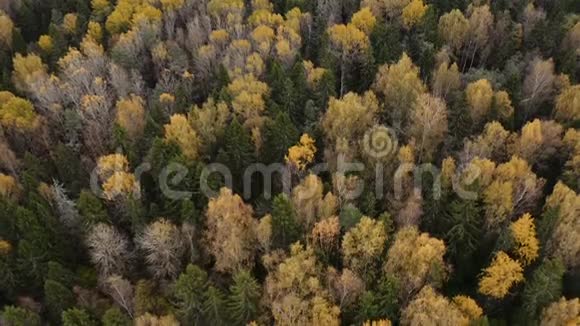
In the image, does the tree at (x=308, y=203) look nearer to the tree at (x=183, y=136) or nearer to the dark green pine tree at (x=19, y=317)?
the tree at (x=183, y=136)

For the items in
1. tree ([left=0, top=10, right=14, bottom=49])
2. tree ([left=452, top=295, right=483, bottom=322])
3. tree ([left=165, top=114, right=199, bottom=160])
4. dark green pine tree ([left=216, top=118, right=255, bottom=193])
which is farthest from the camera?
tree ([left=0, top=10, right=14, bottom=49])

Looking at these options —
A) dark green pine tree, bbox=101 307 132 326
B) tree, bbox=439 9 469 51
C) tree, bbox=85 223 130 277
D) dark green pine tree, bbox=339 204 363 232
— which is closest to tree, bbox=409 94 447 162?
dark green pine tree, bbox=339 204 363 232

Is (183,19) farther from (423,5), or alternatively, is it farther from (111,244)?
(111,244)

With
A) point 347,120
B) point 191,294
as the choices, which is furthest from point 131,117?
point 191,294

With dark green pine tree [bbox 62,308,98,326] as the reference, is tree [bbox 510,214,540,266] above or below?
above

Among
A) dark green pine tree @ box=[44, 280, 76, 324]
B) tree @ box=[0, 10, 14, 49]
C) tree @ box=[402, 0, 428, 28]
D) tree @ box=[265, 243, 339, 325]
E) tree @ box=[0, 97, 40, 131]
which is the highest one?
tree @ box=[402, 0, 428, 28]

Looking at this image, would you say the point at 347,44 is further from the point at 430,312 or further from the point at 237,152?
the point at 430,312

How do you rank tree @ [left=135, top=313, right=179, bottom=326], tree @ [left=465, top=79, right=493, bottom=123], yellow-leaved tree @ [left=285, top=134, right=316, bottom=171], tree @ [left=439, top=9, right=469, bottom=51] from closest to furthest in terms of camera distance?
tree @ [left=135, top=313, right=179, bottom=326]
yellow-leaved tree @ [left=285, top=134, right=316, bottom=171]
tree @ [left=465, top=79, right=493, bottom=123]
tree @ [left=439, top=9, right=469, bottom=51]

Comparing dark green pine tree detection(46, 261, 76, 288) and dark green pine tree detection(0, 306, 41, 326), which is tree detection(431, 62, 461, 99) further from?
dark green pine tree detection(0, 306, 41, 326)
